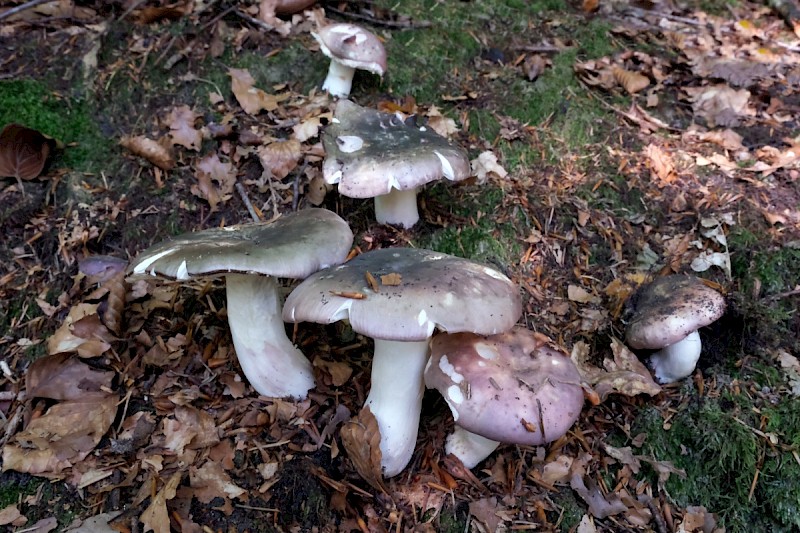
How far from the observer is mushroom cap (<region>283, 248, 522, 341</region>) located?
2232mm

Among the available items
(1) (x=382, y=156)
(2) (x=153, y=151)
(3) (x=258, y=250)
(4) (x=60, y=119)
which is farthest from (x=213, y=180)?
(3) (x=258, y=250)

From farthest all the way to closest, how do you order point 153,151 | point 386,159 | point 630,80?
point 630,80 < point 153,151 < point 386,159

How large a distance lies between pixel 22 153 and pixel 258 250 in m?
2.50

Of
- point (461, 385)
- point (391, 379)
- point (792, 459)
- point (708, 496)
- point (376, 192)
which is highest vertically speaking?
point (376, 192)

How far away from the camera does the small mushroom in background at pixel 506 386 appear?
236 centimetres

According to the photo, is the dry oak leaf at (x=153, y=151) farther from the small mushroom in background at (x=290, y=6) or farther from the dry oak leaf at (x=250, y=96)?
the small mushroom in background at (x=290, y=6)

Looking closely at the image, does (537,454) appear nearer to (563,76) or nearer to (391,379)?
(391,379)

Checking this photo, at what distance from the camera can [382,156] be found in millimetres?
3193

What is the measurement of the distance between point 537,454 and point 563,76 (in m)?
3.37

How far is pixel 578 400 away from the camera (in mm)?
2533

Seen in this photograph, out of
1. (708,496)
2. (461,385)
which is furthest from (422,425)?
(708,496)

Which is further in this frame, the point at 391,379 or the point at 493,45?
the point at 493,45

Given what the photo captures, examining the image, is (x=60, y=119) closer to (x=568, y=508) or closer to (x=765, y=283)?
(x=568, y=508)

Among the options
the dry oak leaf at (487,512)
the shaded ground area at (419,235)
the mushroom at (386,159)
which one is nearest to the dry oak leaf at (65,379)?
the shaded ground area at (419,235)
